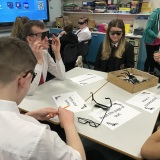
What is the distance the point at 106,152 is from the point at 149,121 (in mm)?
697

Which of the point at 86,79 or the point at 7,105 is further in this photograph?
the point at 86,79

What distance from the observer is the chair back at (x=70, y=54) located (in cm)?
327

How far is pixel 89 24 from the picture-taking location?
4.96 metres

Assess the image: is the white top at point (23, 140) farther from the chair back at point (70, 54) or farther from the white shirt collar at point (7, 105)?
the chair back at point (70, 54)

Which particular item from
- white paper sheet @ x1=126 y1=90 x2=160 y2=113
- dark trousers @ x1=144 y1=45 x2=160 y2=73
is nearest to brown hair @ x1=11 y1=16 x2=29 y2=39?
white paper sheet @ x1=126 y1=90 x2=160 y2=113

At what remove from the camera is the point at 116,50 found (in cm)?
248

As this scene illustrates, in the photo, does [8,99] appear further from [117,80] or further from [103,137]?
[117,80]

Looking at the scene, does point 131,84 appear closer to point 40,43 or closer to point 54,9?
point 40,43

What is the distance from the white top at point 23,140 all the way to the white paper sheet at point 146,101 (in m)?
0.90

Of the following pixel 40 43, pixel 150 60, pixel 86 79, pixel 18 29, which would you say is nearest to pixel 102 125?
pixel 86 79

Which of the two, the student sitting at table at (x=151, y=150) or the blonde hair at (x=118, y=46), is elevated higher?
the blonde hair at (x=118, y=46)

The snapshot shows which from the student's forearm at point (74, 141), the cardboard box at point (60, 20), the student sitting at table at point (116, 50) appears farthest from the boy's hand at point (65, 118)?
the cardboard box at point (60, 20)

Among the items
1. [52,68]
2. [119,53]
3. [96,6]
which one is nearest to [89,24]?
[96,6]

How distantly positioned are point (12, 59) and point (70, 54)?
262 centimetres
